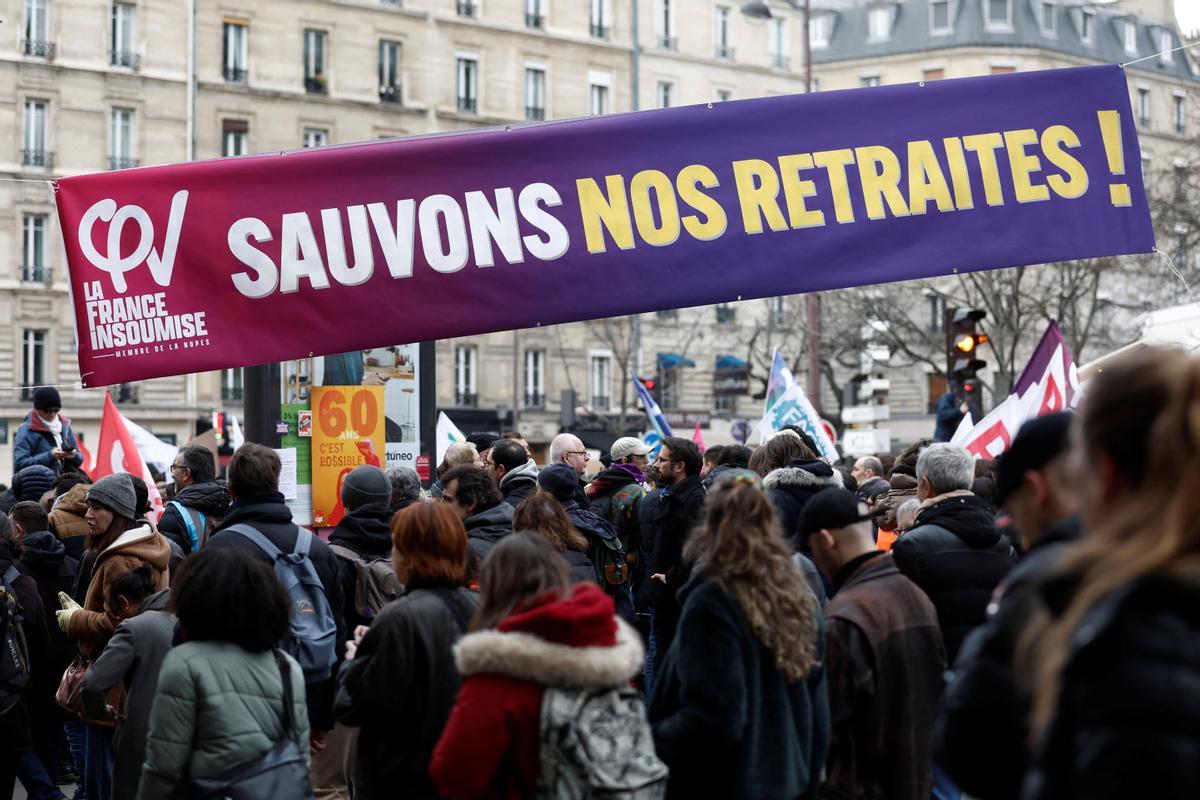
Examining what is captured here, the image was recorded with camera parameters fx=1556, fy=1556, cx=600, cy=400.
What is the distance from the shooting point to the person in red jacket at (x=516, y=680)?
3.97 m

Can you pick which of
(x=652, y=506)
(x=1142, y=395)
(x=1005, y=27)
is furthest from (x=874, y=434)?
(x=1005, y=27)

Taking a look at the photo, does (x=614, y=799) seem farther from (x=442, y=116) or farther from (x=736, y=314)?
(x=736, y=314)

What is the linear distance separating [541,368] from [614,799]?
4924 centimetres

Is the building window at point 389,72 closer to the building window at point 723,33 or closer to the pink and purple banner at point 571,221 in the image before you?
the building window at point 723,33

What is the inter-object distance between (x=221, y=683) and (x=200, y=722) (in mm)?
134

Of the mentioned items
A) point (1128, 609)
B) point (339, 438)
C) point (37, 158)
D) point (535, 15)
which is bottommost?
point (1128, 609)

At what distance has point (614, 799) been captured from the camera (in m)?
3.98

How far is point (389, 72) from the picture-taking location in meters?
51.9

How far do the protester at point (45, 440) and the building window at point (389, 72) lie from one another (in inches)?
1599

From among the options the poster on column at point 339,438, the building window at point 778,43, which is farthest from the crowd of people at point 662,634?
the building window at point 778,43

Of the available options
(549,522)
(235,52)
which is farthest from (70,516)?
(235,52)

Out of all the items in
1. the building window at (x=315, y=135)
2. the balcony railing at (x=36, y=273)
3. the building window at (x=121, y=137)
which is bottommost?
the balcony railing at (x=36, y=273)

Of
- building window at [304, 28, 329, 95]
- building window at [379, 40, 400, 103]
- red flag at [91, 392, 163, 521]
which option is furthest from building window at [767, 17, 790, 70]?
red flag at [91, 392, 163, 521]

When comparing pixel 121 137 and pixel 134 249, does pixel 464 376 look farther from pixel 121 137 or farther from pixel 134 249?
pixel 134 249
